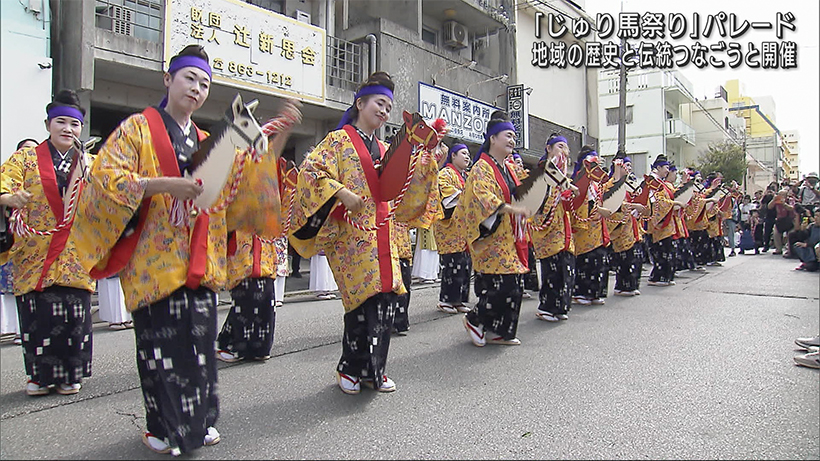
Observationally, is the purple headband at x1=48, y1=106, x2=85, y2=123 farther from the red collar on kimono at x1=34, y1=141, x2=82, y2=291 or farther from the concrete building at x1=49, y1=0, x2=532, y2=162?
the concrete building at x1=49, y1=0, x2=532, y2=162

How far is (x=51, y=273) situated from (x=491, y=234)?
2874 mm

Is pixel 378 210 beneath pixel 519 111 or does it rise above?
beneath

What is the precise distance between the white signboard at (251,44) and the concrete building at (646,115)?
20.9 m

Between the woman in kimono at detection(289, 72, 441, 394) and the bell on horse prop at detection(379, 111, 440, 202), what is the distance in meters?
0.03

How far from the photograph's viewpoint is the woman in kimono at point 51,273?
338 cm

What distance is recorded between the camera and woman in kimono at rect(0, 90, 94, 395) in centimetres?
338

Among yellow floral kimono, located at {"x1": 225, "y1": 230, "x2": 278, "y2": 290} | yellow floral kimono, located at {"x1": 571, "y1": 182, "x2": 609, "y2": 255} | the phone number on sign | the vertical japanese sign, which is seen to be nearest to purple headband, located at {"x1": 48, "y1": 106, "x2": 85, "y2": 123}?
yellow floral kimono, located at {"x1": 225, "y1": 230, "x2": 278, "y2": 290}

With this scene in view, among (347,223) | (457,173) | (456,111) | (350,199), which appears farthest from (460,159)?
(456,111)

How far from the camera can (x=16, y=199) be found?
3.17m

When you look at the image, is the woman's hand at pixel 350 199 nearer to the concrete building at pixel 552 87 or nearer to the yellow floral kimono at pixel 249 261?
the yellow floral kimono at pixel 249 261

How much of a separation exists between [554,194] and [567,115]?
50.3ft

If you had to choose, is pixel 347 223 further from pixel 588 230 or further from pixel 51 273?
pixel 588 230

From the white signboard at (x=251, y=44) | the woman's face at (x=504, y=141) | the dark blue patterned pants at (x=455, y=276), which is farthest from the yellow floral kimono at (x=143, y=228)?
the white signboard at (x=251, y=44)

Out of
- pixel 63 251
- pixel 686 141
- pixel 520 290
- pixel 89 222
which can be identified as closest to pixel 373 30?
pixel 520 290
